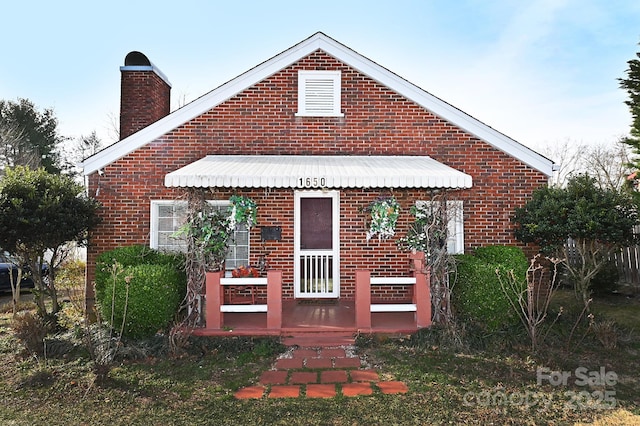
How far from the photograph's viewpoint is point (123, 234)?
11188mm

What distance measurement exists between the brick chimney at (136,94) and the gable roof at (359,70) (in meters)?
1.98

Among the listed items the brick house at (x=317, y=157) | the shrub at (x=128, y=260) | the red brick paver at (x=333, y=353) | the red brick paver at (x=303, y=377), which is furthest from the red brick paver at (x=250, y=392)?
the brick house at (x=317, y=157)

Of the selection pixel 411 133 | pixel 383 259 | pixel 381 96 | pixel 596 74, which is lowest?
pixel 383 259

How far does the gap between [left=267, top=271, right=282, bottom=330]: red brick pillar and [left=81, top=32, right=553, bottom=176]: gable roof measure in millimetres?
5396

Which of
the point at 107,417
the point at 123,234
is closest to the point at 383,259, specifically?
the point at 123,234

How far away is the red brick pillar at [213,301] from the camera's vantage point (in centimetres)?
874

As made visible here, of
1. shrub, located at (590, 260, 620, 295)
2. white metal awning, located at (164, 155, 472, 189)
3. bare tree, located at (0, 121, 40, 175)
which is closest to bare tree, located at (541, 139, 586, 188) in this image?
shrub, located at (590, 260, 620, 295)

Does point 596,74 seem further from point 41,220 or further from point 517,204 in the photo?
point 41,220

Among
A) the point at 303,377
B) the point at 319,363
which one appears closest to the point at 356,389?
the point at 303,377

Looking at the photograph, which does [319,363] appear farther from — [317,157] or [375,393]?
[317,157]

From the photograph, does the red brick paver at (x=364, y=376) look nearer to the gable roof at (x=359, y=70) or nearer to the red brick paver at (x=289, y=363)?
the red brick paver at (x=289, y=363)

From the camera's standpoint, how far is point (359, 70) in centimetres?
1171

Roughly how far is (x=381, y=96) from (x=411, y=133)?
133cm

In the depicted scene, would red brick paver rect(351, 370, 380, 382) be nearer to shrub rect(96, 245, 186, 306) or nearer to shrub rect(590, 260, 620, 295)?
shrub rect(96, 245, 186, 306)
